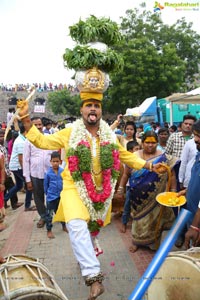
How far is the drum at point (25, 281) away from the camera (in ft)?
6.96

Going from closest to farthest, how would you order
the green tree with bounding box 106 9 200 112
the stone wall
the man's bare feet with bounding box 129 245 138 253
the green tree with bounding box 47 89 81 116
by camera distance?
1. the man's bare feet with bounding box 129 245 138 253
2. the green tree with bounding box 106 9 200 112
3. the green tree with bounding box 47 89 81 116
4. the stone wall

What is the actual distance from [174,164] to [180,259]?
6.98ft

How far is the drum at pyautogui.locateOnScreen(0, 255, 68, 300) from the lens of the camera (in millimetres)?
2120

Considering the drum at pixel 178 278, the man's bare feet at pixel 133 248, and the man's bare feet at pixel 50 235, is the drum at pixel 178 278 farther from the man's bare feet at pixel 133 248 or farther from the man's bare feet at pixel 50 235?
the man's bare feet at pixel 50 235

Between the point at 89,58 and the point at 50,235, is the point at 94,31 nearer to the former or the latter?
the point at 89,58

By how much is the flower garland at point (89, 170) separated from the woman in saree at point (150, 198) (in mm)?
994

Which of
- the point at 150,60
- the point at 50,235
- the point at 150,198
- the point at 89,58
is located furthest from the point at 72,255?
the point at 150,60

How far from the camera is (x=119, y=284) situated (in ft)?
11.7

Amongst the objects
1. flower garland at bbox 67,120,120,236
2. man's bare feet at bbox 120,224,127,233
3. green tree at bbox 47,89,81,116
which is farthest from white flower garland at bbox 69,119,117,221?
green tree at bbox 47,89,81,116

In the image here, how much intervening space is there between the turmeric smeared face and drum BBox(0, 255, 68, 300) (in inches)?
61.6

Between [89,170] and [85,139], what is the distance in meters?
0.35

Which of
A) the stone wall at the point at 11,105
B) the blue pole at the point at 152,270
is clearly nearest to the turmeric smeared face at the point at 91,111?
the blue pole at the point at 152,270

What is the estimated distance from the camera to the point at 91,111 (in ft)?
11.3

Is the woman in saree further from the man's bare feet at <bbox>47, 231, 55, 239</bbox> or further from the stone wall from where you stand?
the stone wall
